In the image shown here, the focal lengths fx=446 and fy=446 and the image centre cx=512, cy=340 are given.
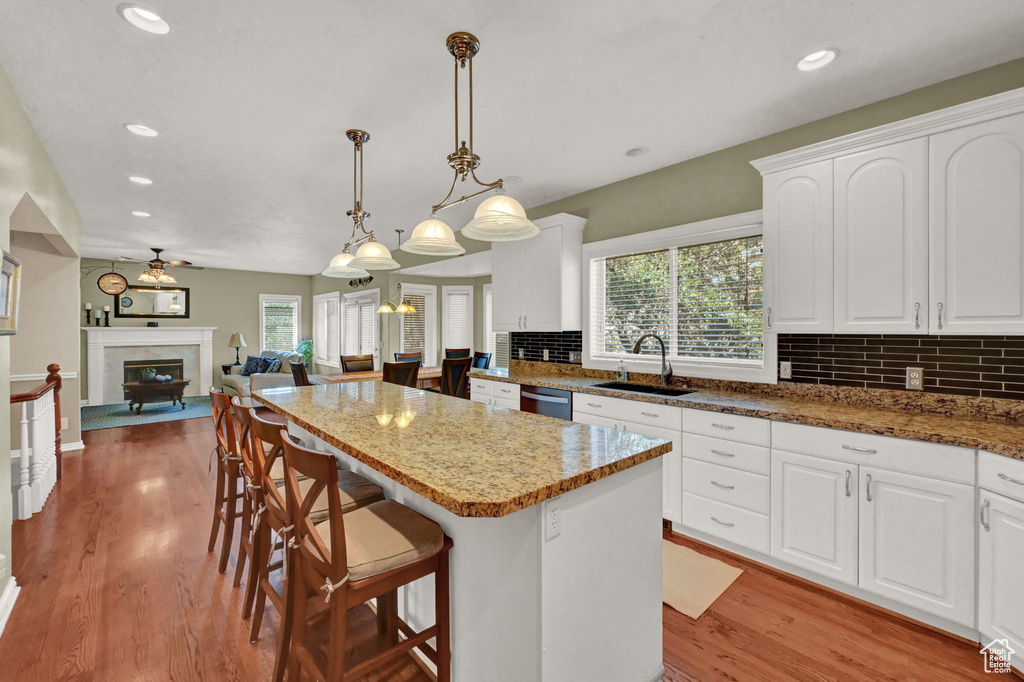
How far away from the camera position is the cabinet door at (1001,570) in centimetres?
167

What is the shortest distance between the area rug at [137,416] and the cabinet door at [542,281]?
222 inches

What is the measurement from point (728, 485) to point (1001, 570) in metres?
1.06

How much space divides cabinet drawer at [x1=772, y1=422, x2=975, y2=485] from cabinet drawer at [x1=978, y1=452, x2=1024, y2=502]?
0.12 ft

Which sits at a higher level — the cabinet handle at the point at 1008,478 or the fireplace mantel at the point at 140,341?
the fireplace mantel at the point at 140,341

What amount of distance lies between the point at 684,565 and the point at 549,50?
2747 mm

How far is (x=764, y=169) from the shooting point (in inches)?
105

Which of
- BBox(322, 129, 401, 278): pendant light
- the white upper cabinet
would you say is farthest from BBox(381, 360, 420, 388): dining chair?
BBox(322, 129, 401, 278): pendant light

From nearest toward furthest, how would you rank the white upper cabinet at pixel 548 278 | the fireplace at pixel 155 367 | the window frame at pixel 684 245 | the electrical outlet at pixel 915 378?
the electrical outlet at pixel 915 378 → the window frame at pixel 684 245 → the white upper cabinet at pixel 548 278 → the fireplace at pixel 155 367

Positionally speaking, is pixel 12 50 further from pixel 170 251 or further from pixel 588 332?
pixel 170 251

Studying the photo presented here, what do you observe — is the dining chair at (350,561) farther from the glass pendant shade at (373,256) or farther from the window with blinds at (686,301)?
the window with blinds at (686,301)

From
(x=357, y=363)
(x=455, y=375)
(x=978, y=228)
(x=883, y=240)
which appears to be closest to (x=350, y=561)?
(x=883, y=240)

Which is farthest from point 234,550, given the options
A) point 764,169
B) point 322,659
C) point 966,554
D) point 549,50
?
point 764,169

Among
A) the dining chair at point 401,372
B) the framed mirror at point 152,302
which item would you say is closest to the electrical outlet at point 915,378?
the dining chair at point 401,372

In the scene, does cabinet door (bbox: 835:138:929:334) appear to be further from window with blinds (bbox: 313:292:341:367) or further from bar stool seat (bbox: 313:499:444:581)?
window with blinds (bbox: 313:292:341:367)
